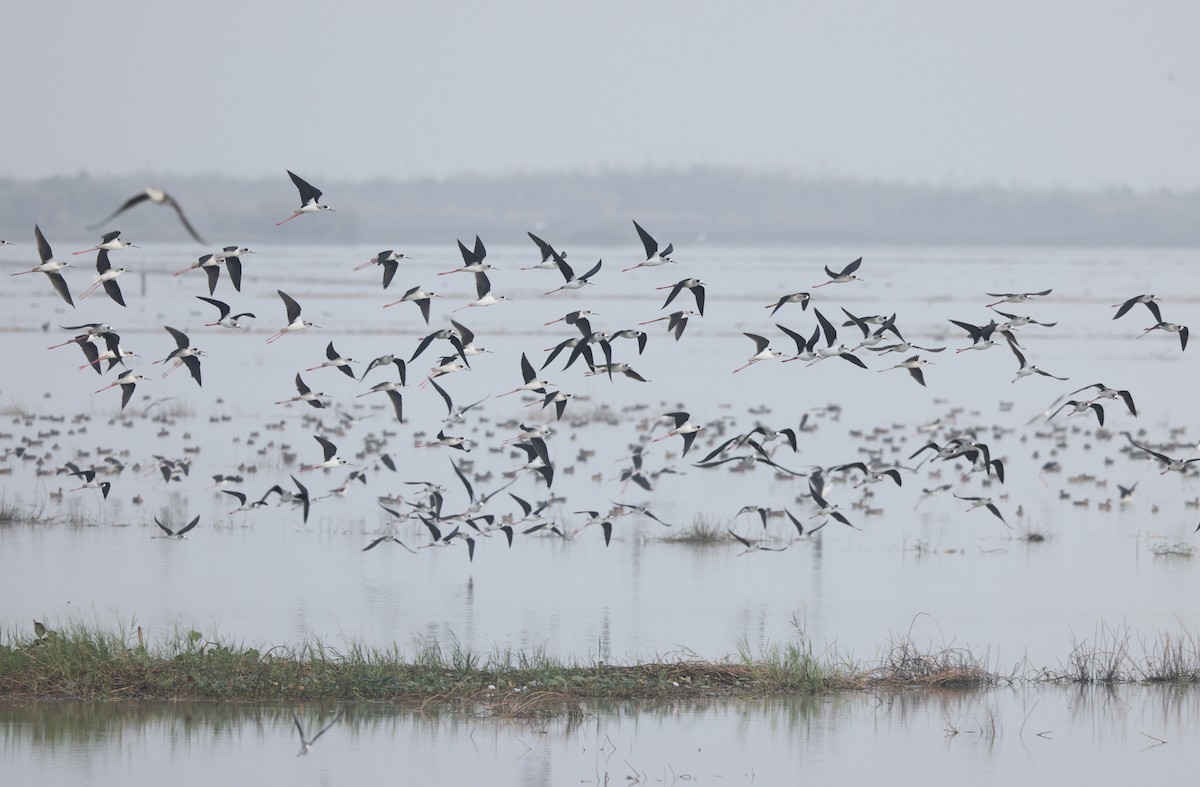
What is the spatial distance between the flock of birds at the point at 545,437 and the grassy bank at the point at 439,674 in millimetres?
1806

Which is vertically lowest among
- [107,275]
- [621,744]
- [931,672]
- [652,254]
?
[621,744]

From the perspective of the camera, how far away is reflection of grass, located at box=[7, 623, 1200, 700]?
11.7 m

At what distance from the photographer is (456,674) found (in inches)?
477

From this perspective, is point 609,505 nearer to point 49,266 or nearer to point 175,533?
point 175,533

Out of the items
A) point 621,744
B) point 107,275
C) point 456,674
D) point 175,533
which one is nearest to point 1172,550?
point 621,744

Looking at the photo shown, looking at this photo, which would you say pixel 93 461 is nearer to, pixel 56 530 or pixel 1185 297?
pixel 56 530

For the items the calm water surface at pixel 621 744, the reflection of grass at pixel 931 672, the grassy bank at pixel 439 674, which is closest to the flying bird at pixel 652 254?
the grassy bank at pixel 439 674

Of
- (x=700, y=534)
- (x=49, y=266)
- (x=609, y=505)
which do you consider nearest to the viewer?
(x=49, y=266)

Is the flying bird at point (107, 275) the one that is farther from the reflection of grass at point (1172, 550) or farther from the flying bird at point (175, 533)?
the reflection of grass at point (1172, 550)

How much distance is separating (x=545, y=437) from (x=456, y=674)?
10.3 metres

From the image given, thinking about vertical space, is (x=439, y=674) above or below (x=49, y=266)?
below

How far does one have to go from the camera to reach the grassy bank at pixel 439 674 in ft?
38.4

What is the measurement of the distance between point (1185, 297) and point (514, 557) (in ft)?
138

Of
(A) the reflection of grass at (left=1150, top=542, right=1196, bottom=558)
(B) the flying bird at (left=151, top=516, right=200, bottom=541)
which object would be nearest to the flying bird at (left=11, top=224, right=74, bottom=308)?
(B) the flying bird at (left=151, top=516, right=200, bottom=541)
